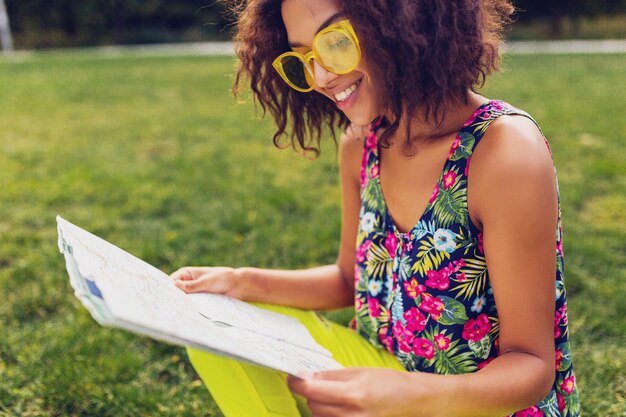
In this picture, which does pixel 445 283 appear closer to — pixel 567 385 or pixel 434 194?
pixel 434 194

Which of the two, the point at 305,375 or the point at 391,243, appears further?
the point at 391,243

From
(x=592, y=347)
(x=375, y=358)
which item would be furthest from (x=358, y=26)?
(x=592, y=347)

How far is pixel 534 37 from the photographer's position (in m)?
15.7

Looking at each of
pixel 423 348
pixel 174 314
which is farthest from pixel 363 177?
pixel 174 314

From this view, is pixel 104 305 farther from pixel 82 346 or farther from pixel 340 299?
pixel 82 346

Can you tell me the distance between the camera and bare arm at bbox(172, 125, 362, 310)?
160 cm

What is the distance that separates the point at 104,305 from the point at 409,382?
19.2 inches

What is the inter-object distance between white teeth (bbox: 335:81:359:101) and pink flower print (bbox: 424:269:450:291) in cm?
40

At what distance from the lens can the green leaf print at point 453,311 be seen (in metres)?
1.38

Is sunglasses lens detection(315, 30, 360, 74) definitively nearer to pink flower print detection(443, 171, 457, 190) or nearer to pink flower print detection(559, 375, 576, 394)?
pink flower print detection(443, 171, 457, 190)

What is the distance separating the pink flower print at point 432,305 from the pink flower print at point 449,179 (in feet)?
0.77

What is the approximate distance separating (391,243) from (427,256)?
0.44ft

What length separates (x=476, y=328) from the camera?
139cm

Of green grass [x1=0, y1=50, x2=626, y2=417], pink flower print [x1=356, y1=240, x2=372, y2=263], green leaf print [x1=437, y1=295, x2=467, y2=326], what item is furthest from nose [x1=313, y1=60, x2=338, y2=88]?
green grass [x1=0, y1=50, x2=626, y2=417]
